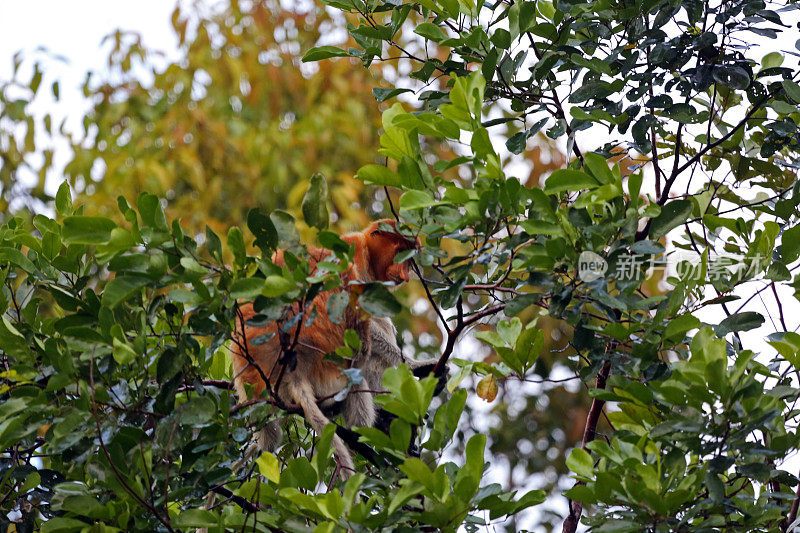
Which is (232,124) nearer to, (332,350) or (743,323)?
(332,350)

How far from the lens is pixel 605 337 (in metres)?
1.64

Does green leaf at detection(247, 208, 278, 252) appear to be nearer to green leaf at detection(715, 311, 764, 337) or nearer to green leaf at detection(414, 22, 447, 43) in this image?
green leaf at detection(414, 22, 447, 43)

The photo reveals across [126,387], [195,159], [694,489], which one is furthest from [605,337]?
Result: [195,159]

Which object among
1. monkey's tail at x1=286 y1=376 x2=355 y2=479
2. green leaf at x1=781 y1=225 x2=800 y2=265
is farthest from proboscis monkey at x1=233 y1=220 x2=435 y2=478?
green leaf at x1=781 y1=225 x2=800 y2=265

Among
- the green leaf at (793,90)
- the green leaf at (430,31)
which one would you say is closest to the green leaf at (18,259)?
the green leaf at (430,31)

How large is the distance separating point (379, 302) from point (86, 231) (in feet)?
1.79

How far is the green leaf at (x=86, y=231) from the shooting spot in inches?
57.2

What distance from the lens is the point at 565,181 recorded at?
1490 millimetres

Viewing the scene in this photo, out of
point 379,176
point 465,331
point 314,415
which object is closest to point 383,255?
point 314,415

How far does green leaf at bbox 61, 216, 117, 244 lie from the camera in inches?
57.2

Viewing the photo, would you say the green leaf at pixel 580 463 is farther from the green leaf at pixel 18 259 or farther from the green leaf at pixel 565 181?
the green leaf at pixel 18 259

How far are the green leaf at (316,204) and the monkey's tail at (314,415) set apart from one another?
734mm

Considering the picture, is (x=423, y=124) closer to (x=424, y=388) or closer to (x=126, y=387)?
(x=424, y=388)

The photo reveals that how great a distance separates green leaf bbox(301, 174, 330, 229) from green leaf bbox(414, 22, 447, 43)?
0.44 metres
